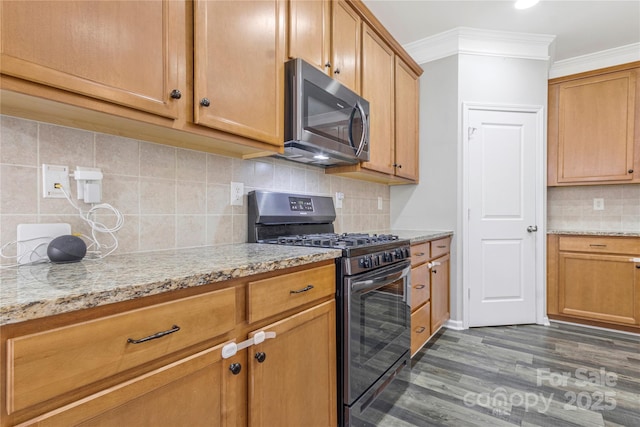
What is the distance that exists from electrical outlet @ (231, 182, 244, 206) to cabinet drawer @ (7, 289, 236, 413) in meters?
0.83

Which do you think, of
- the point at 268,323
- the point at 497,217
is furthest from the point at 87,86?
the point at 497,217

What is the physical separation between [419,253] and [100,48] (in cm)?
198

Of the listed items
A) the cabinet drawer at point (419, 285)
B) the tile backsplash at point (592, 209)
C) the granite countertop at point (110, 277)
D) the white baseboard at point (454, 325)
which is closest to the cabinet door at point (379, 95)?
the cabinet drawer at point (419, 285)

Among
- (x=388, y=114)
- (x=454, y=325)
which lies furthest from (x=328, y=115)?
(x=454, y=325)

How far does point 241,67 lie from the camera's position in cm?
130

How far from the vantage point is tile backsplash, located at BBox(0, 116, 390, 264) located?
988 mm

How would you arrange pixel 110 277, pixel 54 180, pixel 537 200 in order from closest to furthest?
pixel 110 277
pixel 54 180
pixel 537 200

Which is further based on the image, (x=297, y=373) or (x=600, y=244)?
(x=600, y=244)

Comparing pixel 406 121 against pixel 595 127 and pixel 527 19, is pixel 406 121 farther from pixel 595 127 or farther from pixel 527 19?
pixel 595 127

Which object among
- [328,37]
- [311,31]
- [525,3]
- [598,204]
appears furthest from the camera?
[598,204]

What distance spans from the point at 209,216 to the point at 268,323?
688mm

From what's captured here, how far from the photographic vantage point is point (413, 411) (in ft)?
5.56

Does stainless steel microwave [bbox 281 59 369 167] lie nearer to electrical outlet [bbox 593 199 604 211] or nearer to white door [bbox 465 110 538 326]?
white door [bbox 465 110 538 326]

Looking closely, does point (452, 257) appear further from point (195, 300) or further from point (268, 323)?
point (195, 300)
